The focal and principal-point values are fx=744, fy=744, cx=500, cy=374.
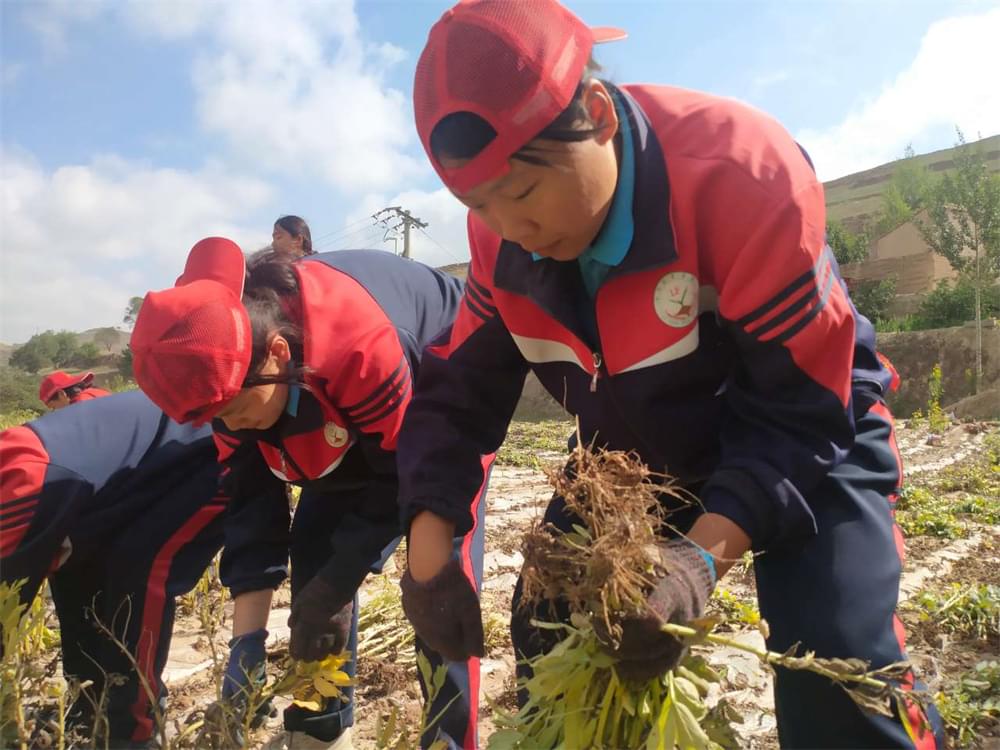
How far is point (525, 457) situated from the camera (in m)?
9.42

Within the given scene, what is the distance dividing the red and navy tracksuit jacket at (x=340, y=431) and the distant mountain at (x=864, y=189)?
167 ft

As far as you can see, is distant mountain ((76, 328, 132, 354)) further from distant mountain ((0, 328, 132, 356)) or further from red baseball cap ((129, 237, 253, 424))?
red baseball cap ((129, 237, 253, 424))

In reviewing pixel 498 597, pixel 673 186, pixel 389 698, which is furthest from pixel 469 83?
pixel 498 597

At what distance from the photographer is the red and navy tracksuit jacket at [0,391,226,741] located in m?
2.31

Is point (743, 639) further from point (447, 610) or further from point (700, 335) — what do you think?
point (700, 335)

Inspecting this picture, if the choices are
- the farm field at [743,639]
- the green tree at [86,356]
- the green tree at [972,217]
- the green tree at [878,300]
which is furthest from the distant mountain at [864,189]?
the farm field at [743,639]

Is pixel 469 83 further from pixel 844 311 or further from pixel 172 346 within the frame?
pixel 172 346

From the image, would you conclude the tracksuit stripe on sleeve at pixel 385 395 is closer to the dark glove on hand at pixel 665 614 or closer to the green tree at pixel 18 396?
the dark glove on hand at pixel 665 614

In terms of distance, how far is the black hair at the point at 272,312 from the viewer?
2.08 m

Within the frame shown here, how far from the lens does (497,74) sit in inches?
49.6

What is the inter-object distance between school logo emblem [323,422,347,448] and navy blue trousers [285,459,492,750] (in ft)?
1.32

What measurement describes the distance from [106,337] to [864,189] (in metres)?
65.9

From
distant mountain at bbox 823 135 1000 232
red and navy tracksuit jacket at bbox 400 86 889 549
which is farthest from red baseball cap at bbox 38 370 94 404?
distant mountain at bbox 823 135 1000 232

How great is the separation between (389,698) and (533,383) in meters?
22.6
